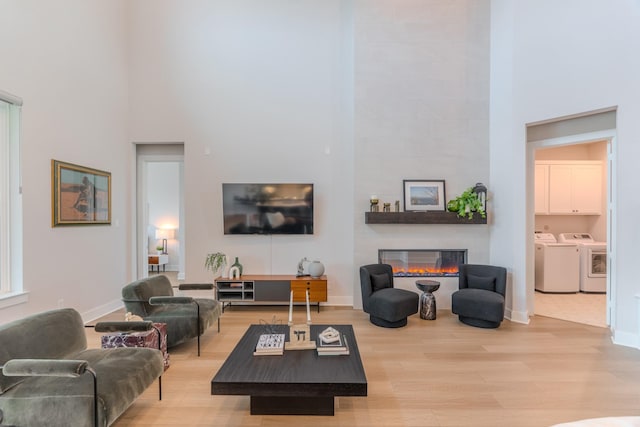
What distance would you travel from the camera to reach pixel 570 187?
20.8 ft

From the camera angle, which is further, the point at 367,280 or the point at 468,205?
the point at 468,205

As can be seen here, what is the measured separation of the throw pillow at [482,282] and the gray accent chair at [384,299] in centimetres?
94

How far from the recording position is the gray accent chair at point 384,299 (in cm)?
424

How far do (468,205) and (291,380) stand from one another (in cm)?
399

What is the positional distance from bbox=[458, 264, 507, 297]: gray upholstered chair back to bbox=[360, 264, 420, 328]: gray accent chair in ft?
2.87

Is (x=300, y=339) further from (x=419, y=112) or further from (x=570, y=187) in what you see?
(x=570, y=187)

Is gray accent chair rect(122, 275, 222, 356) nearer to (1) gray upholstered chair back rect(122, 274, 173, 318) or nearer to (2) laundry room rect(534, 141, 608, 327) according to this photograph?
(1) gray upholstered chair back rect(122, 274, 173, 318)

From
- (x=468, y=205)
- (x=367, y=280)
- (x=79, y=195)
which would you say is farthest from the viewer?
(x=468, y=205)

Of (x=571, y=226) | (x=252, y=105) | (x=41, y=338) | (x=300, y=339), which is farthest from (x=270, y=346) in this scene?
(x=571, y=226)

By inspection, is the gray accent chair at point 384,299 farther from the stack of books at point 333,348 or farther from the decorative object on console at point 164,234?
the decorative object on console at point 164,234

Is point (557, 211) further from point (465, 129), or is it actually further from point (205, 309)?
point (205, 309)

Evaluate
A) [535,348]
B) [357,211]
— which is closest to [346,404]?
[535,348]

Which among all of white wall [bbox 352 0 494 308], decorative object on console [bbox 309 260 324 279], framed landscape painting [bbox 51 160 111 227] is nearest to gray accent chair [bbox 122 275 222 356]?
framed landscape painting [bbox 51 160 111 227]

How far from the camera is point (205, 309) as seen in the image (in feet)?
12.4
